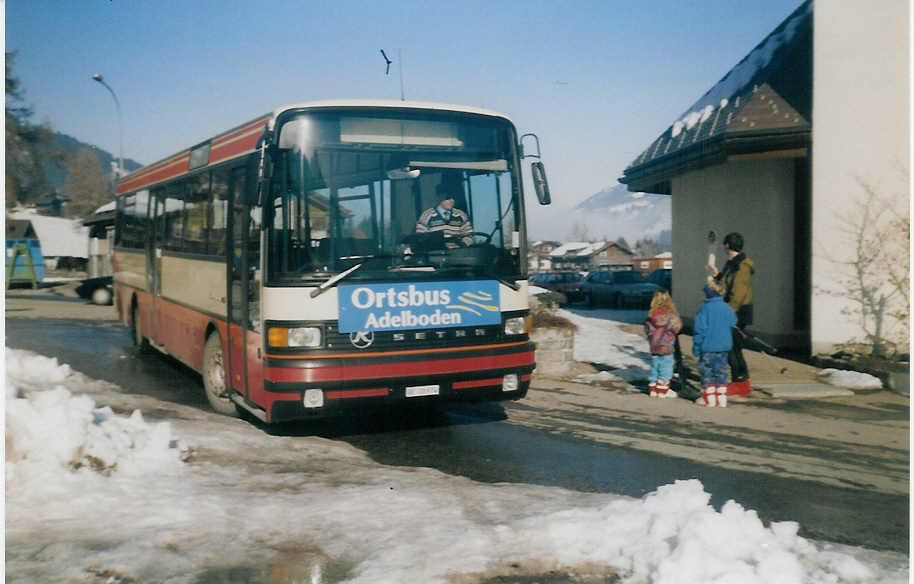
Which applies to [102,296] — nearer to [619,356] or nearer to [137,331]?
[137,331]

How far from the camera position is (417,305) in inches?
280

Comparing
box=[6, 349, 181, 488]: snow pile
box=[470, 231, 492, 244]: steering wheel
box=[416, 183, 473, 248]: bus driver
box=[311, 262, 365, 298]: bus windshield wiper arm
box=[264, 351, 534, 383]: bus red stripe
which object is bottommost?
box=[6, 349, 181, 488]: snow pile

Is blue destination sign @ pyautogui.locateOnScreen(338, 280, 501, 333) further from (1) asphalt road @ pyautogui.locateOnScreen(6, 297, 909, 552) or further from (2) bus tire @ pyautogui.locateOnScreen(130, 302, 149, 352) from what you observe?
(2) bus tire @ pyautogui.locateOnScreen(130, 302, 149, 352)

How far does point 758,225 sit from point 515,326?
319 inches

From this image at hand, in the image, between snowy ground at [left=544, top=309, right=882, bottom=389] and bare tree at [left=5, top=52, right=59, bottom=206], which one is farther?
bare tree at [left=5, top=52, right=59, bottom=206]

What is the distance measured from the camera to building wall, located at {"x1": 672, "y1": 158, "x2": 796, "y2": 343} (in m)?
13.6

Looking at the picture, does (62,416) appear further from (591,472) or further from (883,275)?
(883,275)

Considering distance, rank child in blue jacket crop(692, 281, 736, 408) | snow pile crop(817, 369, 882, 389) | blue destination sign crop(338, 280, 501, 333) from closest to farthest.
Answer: blue destination sign crop(338, 280, 501, 333)
child in blue jacket crop(692, 281, 736, 408)
snow pile crop(817, 369, 882, 389)

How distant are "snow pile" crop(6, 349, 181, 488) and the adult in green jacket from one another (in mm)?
6686

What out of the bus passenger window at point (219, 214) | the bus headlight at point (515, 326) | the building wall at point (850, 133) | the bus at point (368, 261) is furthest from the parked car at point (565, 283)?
the bus at point (368, 261)

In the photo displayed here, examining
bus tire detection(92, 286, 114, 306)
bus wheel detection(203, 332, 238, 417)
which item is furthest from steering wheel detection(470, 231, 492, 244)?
bus tire detection(92, 286, 114, 306)

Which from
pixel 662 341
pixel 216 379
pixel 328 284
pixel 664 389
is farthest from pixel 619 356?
pixel 328 284

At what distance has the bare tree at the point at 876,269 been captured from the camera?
11.7 meters

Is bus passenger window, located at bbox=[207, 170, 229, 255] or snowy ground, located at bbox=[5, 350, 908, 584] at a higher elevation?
bus passenger window, located at bbox=[207, 170, 229, 255]
